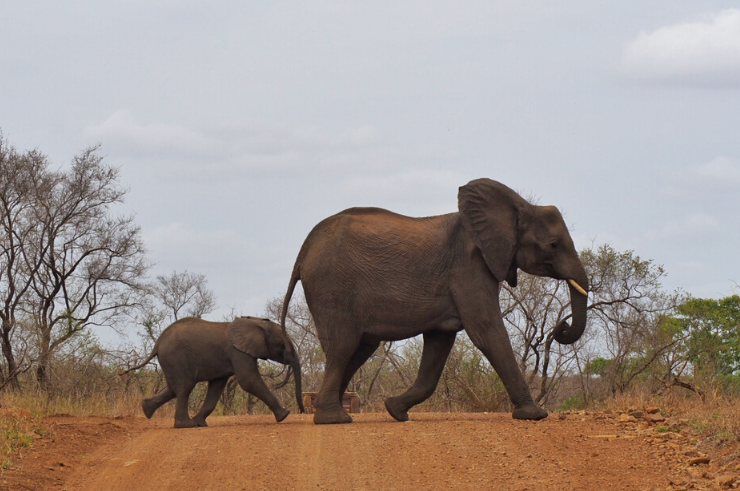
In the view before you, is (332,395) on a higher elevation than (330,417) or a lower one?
higher

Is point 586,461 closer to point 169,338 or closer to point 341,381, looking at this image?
point 341,381

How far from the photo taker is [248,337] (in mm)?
15523

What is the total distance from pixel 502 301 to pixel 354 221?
1198 cm

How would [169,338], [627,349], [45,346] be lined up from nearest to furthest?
[169,338], [627,349], [45,346]

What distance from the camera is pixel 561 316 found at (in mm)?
24109

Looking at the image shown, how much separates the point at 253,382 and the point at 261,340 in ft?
2.10

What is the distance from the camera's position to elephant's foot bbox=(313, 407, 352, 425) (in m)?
14.1

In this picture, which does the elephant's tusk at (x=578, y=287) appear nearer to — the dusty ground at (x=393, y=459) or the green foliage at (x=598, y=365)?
the dusty ground at (x=393, y=459)

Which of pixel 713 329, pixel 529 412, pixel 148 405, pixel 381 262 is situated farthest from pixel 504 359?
pixel 713 329

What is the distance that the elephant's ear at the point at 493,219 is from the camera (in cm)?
1365

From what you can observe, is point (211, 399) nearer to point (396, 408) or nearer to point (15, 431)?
point (396, 408)

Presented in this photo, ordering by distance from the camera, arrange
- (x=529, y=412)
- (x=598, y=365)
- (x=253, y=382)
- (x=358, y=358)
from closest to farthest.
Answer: (x=529, y=412), (x=358, y=358), (x=253, y=382), (x=598, y=365)

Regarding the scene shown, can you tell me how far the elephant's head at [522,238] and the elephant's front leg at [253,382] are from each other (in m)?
4.00

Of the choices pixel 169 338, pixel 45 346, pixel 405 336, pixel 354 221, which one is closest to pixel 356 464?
pixel 405 336
